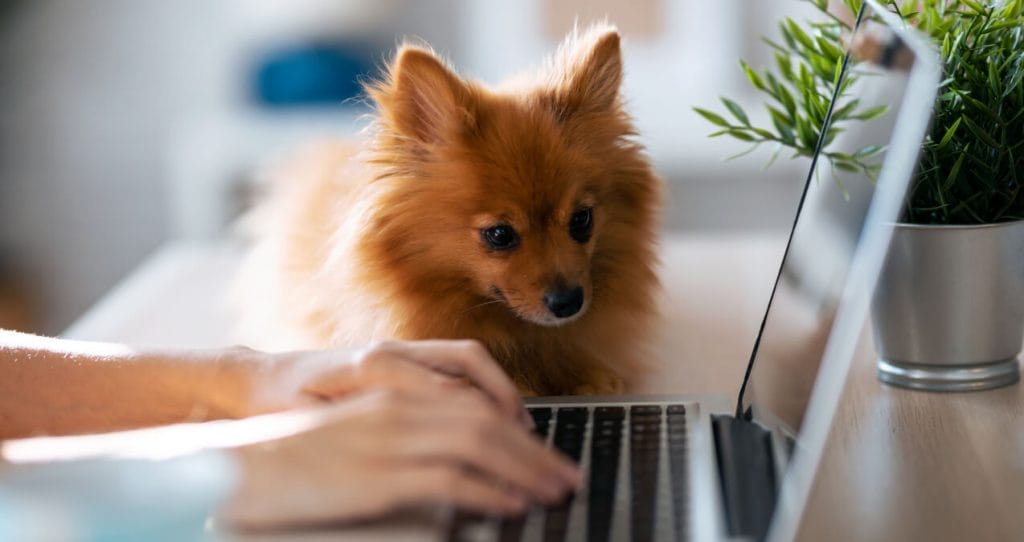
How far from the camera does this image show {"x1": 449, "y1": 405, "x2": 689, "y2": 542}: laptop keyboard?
2.38 ft


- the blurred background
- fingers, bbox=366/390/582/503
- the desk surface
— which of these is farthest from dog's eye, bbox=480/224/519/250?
the blurred background

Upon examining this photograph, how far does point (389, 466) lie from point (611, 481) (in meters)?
0.18

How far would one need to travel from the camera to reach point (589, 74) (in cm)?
143

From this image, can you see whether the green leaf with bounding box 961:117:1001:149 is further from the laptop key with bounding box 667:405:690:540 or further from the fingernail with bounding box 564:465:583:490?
the fingernail with bounding box 564:465:583:490

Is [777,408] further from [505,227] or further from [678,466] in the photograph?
[505,227]

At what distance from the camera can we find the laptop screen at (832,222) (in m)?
0.87

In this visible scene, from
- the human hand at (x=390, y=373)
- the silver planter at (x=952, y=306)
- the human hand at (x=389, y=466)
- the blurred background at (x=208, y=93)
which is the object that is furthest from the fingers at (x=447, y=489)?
the blurred background at (x=208, y=93)

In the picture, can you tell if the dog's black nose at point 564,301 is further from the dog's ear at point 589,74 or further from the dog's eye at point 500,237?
the dog's ear at point 589,74

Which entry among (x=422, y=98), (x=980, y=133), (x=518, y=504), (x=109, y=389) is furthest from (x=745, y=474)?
(x=422, y=98)

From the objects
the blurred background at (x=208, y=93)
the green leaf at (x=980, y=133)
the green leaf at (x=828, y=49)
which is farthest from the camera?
the blurred background at (x=208, y=93)

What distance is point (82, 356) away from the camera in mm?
995

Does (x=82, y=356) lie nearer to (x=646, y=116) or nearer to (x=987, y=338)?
(x=987, y=338)

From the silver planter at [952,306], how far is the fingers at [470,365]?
0.45m

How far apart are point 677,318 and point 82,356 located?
2.89 ft
